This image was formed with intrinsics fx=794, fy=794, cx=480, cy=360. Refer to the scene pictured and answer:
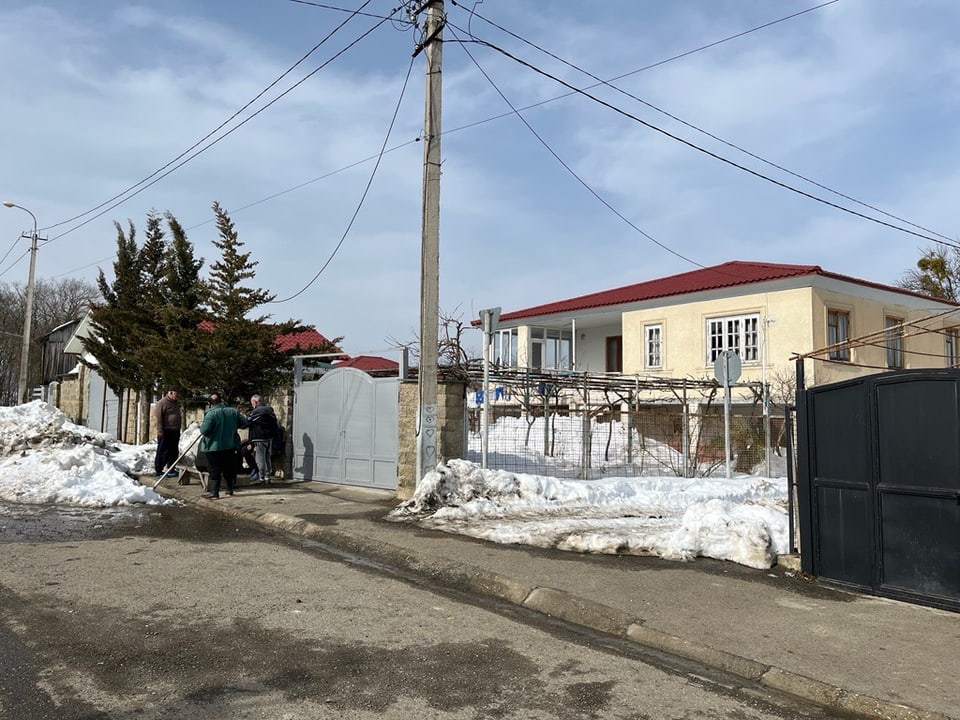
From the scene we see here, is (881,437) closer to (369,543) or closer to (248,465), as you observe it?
(369,543)

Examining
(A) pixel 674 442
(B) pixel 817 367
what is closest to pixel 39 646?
(A) pixel 674 442

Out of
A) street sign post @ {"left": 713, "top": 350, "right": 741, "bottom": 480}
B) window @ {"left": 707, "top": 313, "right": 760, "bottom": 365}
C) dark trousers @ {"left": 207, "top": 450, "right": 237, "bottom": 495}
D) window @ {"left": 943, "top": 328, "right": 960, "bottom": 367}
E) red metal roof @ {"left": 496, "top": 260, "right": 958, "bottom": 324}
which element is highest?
red metal roof @ {"left": 496, "top": 260, "right": 958, "bottom": 324}

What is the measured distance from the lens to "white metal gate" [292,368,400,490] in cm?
1379

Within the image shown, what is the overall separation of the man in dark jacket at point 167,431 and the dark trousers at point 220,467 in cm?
237

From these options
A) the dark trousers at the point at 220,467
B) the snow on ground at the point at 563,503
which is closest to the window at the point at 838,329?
the snow on ground at the point at 563,503

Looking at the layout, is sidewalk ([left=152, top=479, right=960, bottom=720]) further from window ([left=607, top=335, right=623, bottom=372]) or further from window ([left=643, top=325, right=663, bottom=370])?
window ([left=607, top=335, right=623, bottom=372])

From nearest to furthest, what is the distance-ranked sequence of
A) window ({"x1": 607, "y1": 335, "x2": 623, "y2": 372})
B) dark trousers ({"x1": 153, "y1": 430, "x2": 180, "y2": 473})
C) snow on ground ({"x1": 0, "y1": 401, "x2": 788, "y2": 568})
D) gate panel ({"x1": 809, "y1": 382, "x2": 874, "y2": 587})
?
gate panel ({"x1": 809, "y1": 382, "x2": 874, "y2": 587}), snow on ground ({"x1": 0, "y1": 401, "x2": 788, "y2": 568}), dark trousers ({"x1": 153, "y1": 430, "x2": 180, "y2": 473}), window ({"x1": 607, "y1": 335, "x2": 623, "y2": 372})

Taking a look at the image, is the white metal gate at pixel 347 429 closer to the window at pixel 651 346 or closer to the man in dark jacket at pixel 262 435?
the man in dark jacket at pixel 262 435

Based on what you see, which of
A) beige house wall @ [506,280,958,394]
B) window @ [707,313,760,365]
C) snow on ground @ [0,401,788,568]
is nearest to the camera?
snow on ground @ [0,401,788,568]

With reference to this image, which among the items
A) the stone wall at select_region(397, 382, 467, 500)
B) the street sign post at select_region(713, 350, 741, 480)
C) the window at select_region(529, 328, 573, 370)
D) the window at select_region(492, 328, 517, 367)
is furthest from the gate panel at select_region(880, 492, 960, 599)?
the window at select_region(529, 328, 573, 370)

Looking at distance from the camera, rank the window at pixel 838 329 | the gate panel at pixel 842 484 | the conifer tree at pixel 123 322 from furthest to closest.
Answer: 1. the window at pixel 838 329
2. the conifer tree at pixel 123 322
3. the gate panel at pixel 842 484

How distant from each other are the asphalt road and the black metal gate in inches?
101

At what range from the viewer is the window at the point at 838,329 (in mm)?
24281

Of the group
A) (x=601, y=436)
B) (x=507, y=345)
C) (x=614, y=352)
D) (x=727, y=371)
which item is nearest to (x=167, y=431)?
(x=601, y=436)
